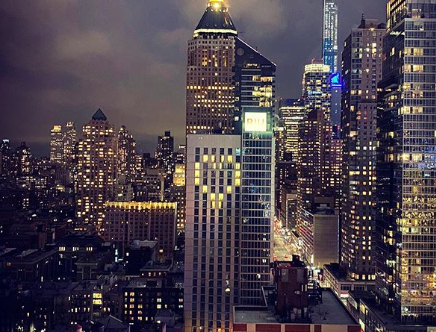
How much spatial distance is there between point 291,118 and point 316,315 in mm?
79629

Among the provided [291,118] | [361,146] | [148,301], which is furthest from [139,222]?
[291,118]

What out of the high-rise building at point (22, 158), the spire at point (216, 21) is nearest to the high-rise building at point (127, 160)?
the spire at point (216, 21)

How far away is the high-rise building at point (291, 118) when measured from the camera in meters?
93.9

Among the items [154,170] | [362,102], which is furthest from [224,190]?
[154,170]

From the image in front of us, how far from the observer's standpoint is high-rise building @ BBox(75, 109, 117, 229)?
187 ft

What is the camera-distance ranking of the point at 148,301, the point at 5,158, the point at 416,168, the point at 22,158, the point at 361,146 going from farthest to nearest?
the point at 361,146 < the point at 22,158 < the point at 148,301 < the point at 5,158 < the point at 416,168

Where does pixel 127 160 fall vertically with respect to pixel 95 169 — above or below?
above

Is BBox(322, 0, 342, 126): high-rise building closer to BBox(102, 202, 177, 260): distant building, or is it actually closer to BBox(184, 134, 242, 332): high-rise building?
BBox(102, 202, 177, 260): distant building

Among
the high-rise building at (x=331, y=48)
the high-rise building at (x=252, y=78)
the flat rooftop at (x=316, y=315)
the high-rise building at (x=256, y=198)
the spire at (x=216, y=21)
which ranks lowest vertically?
the flat rooftop at (x=316, y=315)

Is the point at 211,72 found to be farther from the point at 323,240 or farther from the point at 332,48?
the point at 332,48

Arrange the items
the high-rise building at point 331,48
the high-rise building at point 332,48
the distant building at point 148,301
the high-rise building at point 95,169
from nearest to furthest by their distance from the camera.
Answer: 1. the distant building at point 148,301
2. the high-rise building at point 95,169
3. the high-rise building at point 332,48
4. the high-rise building at point 331,48

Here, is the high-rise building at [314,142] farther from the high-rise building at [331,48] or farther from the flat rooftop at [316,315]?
the flat rooftop at [316,315]

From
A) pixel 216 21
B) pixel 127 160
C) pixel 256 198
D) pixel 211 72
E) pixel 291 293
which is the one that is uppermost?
pixel 216 21

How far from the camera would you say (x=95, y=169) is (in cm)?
6019
